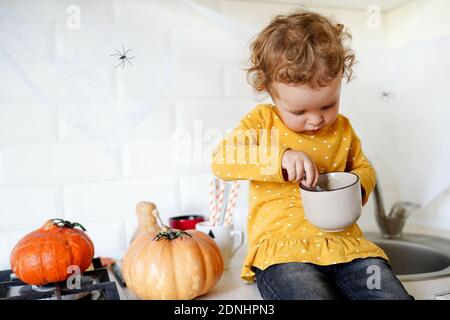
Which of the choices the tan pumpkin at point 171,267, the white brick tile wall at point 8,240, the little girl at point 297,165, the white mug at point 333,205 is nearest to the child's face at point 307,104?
the little girl at point 297,165

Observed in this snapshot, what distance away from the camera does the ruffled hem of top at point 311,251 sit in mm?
654

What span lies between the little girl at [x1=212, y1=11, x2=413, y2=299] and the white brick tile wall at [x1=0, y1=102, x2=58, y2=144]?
0.30 m

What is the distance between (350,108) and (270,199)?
35cm

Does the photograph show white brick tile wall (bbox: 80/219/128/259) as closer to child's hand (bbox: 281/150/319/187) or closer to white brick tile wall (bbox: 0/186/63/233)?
white brick tile wall (bbox: 0/186/63/233)

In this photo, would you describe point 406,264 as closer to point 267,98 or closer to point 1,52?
point 267,98

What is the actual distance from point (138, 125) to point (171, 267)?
1.09ft

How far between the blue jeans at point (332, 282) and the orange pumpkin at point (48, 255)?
256 mm

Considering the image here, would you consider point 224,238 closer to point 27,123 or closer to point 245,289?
point 245,289

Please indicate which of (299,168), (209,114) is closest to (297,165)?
(299,168)

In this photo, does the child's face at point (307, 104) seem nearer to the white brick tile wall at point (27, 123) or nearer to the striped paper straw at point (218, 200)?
the striped paper straw at point (218, 200)

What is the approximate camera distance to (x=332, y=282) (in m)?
0.65

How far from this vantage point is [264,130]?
0.72m

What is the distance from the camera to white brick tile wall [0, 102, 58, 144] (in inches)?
30.2
